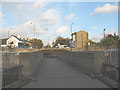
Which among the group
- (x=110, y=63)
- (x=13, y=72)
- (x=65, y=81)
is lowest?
(x=65, y=81)

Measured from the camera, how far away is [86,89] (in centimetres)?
645

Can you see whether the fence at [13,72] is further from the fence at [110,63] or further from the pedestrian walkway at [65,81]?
the fence at [110,63]

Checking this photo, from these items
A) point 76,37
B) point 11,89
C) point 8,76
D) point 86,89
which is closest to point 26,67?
point 8,76

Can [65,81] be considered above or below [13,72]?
below

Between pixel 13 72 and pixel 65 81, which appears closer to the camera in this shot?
pixel 13 72

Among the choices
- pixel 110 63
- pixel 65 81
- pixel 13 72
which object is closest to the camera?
pixel 13 72

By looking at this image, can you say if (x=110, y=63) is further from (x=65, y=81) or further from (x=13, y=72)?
(x=13, y=72)

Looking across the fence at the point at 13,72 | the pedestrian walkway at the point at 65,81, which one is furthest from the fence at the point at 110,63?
the fence at the point at 13,72

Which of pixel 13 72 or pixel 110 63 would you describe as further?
pixel 110 63

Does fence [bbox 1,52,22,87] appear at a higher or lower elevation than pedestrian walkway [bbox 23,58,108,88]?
higher

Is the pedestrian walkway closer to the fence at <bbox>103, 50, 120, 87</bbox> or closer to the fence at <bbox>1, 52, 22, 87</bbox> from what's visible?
the fence at <bbox>103, 50, 120, 87</bbox>

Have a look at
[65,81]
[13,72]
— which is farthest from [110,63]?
[13,72]

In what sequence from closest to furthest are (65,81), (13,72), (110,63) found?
1. (13,72)
2. (110,63)
3. (65,81)

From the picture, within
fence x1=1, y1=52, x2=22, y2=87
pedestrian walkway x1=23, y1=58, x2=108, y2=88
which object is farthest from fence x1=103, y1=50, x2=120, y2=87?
fence x1=1, y1=52, x2=22, y2=87
